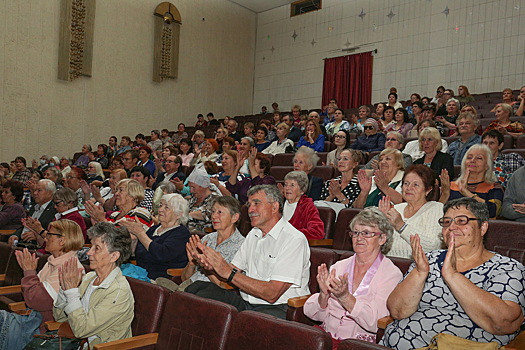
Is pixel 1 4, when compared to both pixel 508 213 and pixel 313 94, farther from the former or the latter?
pixel 508 213

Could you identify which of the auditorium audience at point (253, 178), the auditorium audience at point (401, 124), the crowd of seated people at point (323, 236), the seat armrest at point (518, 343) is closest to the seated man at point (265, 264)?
the crowd of seated people at point (323, 236)

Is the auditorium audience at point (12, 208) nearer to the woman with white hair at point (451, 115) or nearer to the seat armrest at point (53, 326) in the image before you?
the seat armrest at point (53, 326)

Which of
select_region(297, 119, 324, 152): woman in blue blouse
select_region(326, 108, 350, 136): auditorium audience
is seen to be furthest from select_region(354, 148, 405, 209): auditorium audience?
select_region(326, 108, 350, 136): auditorium audience

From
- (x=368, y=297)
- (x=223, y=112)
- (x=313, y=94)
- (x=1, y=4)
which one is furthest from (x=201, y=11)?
(x=368, y=297)

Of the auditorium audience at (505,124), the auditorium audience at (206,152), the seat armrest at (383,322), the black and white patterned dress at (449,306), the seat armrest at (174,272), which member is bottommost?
the seat armrest at (174,272)

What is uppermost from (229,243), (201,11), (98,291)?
(201,11)

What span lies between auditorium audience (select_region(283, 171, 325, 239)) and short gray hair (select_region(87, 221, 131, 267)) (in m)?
1.03

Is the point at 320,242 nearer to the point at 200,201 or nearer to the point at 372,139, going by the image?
the point at 200,201

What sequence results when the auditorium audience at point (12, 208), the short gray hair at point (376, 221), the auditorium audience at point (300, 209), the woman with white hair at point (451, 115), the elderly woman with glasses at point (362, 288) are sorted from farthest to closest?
the woman with white hair at point (451, 115), the auditorium audience at point (12, 208), the auditorium audience at point (300, 209), the short gray hair at point (376, 221), the elderly woman with glasses at point (362, 288)

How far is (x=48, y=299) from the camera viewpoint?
2.21m

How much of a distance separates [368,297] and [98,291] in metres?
1.12

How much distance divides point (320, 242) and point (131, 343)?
50.3 inches

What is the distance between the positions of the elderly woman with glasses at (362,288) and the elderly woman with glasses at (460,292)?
0.31 ft

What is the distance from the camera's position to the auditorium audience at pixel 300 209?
2.66 meters
